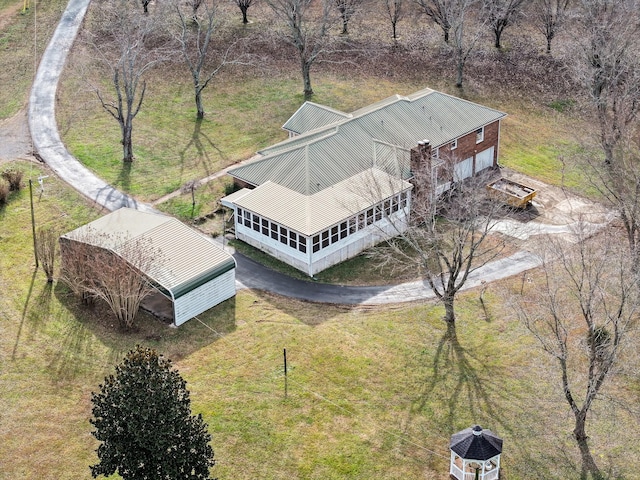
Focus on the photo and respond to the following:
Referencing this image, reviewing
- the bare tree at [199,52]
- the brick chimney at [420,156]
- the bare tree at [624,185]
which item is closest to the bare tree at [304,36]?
the bare tree at [199,52]

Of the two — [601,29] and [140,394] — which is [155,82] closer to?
[601,29]

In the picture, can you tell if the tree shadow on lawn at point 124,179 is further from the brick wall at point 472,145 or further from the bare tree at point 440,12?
the bare tree at point 440,12

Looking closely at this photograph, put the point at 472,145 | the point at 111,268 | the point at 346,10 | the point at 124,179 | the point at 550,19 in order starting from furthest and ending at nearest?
the point at 346,10 → the point at 550,19 → the point at 472,145 → the point at 124,179 → the point at 111,268

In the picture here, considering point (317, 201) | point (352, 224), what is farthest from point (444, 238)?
point (317, 201)

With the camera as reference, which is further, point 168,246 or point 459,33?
point 459,33

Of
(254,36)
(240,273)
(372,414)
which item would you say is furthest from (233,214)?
(254,36)

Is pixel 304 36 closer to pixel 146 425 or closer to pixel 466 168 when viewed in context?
pixel 466 168

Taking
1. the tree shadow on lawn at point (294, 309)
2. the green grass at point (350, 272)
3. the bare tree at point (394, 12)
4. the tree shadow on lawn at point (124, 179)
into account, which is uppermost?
the bare tree at point (394, 12)
